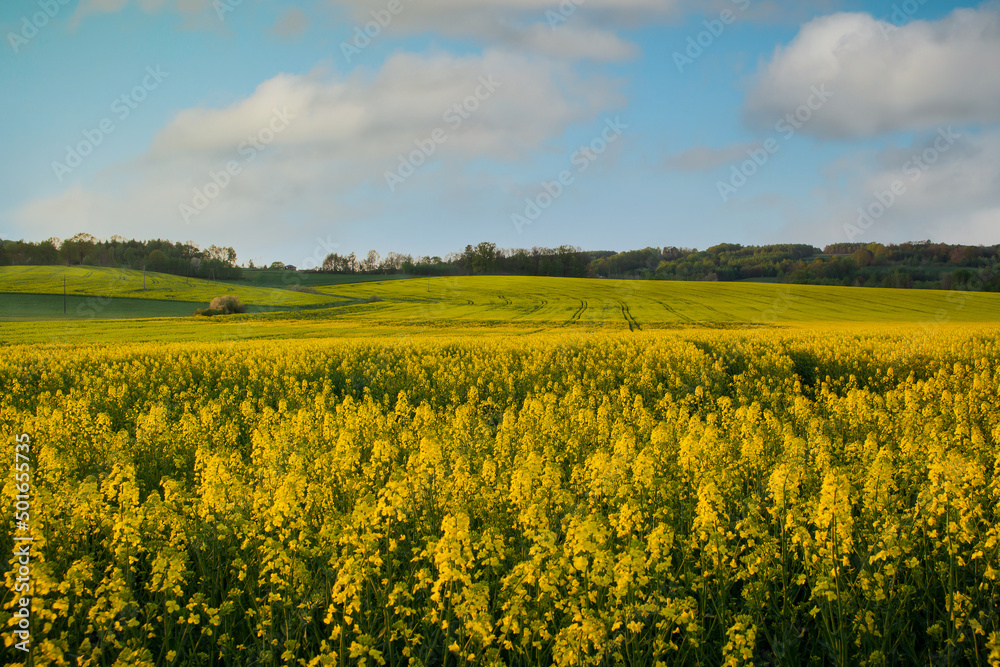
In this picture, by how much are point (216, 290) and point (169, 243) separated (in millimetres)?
45466

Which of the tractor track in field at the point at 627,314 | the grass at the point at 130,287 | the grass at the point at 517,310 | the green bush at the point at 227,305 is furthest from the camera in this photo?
the grass at the point at 130,287

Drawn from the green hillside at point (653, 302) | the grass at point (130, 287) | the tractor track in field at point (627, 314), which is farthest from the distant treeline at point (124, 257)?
the tractor track in field at point (627, 314)

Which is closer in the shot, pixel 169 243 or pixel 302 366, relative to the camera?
pixel 302 366

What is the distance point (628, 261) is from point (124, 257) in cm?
9750

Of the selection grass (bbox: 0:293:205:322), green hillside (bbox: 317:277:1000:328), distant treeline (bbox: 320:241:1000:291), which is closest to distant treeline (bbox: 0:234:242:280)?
distant treeline (bbox: 320:241:1000:291)

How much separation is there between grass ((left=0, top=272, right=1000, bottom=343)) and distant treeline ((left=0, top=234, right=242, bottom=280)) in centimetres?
2315

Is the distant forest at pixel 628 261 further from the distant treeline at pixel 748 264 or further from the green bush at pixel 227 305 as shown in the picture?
the green bush at pixel 227 305

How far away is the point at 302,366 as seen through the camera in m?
16.5

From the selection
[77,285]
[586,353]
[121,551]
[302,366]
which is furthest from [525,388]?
[77,285]

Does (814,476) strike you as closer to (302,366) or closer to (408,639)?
(408,639)

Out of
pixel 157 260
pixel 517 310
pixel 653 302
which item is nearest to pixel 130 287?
pixel 157 260

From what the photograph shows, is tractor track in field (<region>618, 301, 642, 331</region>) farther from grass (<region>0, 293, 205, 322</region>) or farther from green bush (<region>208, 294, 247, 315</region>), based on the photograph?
grass (<region>0, 293, 205, 322</region>)

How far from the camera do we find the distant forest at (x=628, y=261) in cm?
8812

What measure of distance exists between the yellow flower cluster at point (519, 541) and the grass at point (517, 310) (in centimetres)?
2336
